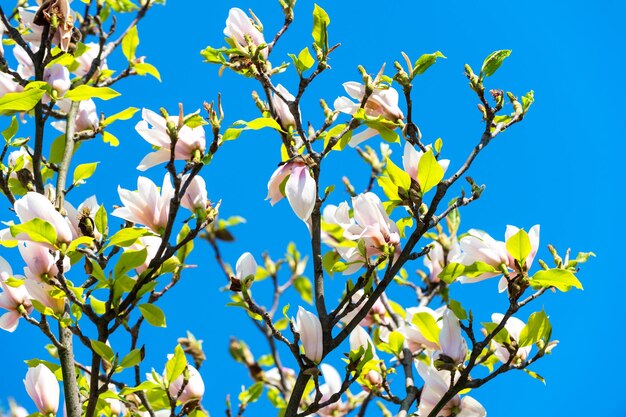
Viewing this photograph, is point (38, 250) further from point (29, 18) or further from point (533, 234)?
point (533, 234)

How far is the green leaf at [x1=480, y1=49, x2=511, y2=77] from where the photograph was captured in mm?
1186

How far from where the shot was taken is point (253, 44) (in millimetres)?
1260

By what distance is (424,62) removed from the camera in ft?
→ 3.90

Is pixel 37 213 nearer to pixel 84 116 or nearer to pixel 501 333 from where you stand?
pixel 84 116

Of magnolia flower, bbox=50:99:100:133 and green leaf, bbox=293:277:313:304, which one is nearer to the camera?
magnolia flower, bbox=50:99:100:133

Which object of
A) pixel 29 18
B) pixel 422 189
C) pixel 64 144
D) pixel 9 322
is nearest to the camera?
pixel 422 189

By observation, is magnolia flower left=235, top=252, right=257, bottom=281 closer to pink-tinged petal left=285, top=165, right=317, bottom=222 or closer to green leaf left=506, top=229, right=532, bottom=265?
pink-tinged petal left=285, top=165, right=317, bottom=222

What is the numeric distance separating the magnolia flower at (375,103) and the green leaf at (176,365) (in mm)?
518

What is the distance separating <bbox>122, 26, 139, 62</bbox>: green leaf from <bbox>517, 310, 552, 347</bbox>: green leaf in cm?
117

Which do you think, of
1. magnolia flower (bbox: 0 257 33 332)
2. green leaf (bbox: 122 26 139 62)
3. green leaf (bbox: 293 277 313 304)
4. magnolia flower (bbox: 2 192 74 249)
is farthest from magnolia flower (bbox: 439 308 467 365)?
green leaf (bbox: 293 277 313 304)

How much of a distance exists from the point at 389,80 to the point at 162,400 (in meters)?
0.74

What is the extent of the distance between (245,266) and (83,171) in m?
0.42

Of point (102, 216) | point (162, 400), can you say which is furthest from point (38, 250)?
point (162, 400)

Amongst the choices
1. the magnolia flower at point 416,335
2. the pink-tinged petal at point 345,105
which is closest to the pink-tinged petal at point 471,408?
the magnolia flower at point 416,335
